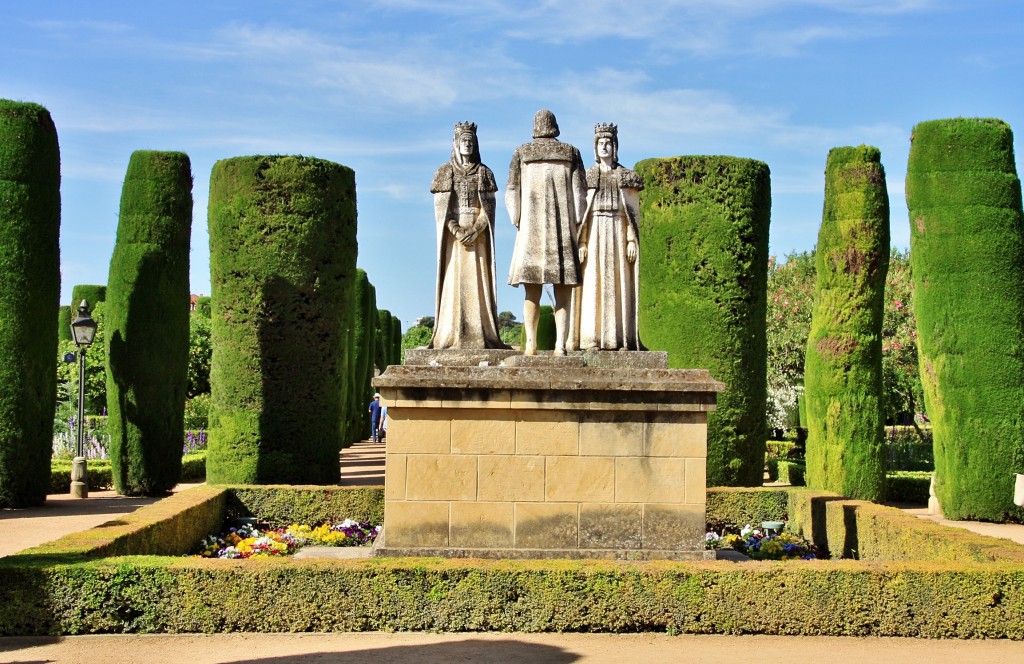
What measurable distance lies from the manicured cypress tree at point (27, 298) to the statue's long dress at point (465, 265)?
8.14 metres

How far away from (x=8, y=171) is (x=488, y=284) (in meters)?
9.07

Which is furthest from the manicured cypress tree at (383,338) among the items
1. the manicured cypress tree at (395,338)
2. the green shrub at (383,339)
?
the manicured cypress tree at (395,338)

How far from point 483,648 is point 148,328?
12.9m

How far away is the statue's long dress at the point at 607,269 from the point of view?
1129 centimetres

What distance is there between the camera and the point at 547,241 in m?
A: 11.0

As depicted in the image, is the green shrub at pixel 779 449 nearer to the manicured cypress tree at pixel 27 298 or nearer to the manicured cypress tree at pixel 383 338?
the manicured cypress tree at pixel 27 298

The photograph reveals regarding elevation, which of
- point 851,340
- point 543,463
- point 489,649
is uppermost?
point 851,340

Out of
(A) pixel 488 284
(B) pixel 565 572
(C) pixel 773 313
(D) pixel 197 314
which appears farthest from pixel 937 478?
(D) pixel 197 314

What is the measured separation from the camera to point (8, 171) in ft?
54.2

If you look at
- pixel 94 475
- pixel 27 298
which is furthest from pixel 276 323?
pixel 94 475

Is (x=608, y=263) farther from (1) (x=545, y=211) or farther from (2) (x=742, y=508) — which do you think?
(2) (x=742, y=508)

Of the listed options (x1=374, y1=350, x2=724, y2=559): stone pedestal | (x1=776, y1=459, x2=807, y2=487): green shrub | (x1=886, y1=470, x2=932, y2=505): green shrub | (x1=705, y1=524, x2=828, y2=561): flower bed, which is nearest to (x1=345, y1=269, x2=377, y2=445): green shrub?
(x1=776, y1=459, x2=807, y2=487): green shrub

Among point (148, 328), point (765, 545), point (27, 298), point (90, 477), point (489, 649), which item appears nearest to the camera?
point (489, 649)

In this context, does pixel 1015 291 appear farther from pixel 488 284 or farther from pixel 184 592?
pixel 184 592
